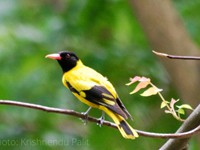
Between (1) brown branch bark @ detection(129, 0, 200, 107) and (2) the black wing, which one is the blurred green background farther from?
(2) the black wing

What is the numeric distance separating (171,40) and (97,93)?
2364 mm

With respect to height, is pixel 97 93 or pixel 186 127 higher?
pixel 186 127

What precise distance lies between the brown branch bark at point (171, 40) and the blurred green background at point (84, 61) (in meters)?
0.26

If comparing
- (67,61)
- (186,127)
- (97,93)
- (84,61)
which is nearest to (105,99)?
(97,93)

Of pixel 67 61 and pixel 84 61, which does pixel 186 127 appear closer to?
pixel 67 61

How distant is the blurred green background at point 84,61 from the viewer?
517 centimetres

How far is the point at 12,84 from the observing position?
554 cm

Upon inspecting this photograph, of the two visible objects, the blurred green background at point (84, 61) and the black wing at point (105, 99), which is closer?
the black wing at point (105, 99)

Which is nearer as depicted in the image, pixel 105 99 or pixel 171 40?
pixel 105 99

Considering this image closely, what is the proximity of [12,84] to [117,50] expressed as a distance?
98 centimetres

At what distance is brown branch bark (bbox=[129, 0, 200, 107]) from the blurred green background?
0.85ft

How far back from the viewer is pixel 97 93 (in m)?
2.95

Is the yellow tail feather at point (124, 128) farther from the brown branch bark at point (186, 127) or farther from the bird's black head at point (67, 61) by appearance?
the bird's black head at point (67, 61)

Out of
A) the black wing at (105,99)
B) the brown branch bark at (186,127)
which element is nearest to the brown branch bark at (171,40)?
the black wing at (105,99)
